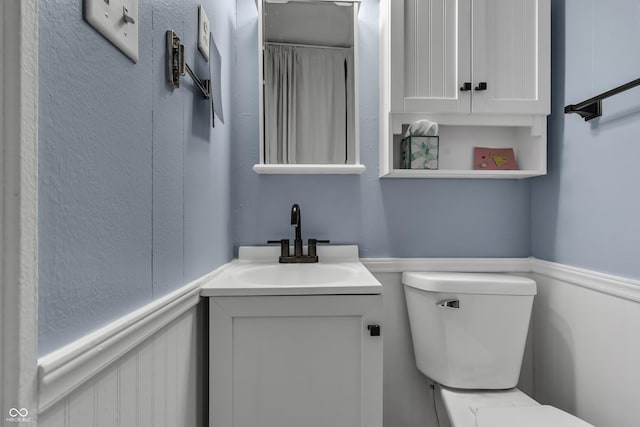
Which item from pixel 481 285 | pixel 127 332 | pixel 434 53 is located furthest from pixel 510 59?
pixel 127 332

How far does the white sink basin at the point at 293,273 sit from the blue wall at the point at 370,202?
0.63ft

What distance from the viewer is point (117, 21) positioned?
538 mm

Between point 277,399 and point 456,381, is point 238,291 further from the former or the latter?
point 456,381

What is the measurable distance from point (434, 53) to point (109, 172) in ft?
4.10

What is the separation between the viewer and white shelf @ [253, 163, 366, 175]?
56.2 inches

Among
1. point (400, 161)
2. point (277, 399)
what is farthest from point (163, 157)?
point (400, 161)

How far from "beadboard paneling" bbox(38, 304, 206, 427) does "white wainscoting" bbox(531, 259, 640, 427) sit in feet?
4.26

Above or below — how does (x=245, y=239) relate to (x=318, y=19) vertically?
below

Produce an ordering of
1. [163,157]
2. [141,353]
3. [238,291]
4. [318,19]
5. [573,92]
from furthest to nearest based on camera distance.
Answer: [318,19] < [573,92] < [238,291] < [163,157] < [141,353]

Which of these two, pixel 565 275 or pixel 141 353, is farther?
pixel 565 275

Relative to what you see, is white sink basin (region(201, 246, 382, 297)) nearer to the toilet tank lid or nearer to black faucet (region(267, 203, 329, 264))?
black faucet (region(267, 203, 329, 264))

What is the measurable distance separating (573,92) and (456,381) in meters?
1.17

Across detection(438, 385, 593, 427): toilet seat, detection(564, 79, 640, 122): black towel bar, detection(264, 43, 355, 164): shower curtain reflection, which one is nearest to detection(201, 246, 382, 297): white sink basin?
detection(264, 43, 355, 164): shower curtain reflection

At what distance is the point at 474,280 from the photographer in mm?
1276
